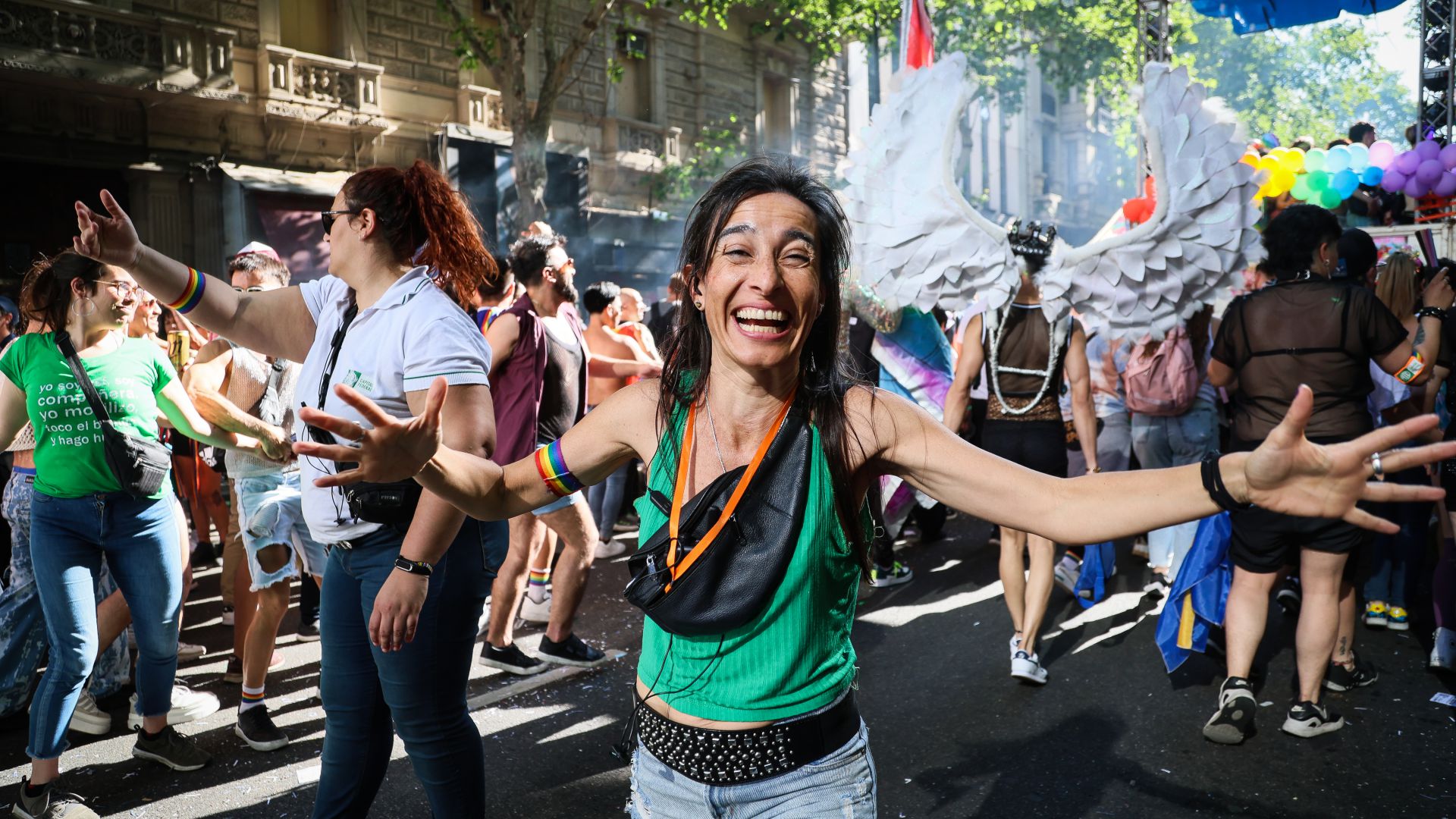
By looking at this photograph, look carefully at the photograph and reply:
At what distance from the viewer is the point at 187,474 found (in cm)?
700

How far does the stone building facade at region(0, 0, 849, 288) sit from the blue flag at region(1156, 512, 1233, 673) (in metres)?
13.9

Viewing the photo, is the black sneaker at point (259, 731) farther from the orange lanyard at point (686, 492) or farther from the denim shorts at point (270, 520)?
the orange lanyard at point (686, 492)

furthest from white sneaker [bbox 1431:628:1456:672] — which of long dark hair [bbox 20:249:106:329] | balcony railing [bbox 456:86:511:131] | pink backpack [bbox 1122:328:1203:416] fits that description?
balcony railing [bbox 456:86:511:131]

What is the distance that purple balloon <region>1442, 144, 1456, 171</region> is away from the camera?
30.6 feet

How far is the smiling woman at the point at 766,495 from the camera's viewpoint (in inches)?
72.2

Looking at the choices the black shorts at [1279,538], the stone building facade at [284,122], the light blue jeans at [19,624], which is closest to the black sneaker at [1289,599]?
the black shorts at [1279,538]

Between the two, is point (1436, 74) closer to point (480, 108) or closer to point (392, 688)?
point (392, 688)

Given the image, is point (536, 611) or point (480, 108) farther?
point (480, 108)

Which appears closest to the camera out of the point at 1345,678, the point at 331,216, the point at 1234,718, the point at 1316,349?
the point at 331,216

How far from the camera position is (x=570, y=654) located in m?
5.30

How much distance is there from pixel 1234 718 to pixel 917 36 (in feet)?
14.9

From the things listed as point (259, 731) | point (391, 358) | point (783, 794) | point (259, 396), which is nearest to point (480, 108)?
point (259, 396)

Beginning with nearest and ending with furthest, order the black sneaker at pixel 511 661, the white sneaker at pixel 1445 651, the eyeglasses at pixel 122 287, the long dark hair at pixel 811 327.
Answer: the long dark hair at pixel 811 327
the eyeglasses at pixel 122 287
the white sneaker at pixel 1445 651
the black sneaker at pixel 511 661

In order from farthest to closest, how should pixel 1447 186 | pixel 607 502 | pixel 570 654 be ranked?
pixel 1447 186 < pixel 607 502 < pixel 570 654
